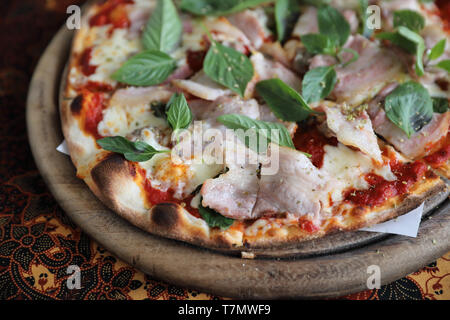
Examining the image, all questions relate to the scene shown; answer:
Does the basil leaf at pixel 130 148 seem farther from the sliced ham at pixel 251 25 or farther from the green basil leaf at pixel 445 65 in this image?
the green basil leaf at pixel 445 65

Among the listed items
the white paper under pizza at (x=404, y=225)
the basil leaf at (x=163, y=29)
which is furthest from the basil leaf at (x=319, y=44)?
the white paper under pizza at (x=404, y=225)

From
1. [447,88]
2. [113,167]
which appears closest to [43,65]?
[113,167]

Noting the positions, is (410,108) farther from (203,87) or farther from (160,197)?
(160,197)

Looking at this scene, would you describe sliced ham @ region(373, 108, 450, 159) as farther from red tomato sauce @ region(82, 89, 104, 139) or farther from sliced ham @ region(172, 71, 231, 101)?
red tomato sauce @ region(82, 89, 104, 139)

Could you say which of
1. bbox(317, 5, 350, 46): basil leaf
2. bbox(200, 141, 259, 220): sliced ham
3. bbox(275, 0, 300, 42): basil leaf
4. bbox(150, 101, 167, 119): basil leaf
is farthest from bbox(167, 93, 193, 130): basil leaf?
bbox(317, 5, 350, 46): basil leaf

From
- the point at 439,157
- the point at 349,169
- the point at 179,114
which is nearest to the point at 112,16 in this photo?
the point at 179,114
